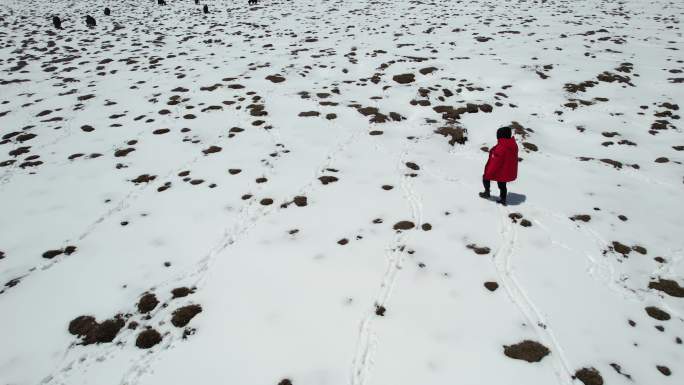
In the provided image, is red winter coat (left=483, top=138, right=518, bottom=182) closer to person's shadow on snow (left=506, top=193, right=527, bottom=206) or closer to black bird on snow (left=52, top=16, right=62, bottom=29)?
person's shadow on snow (left=506, top=193, right=527, bottom=206)

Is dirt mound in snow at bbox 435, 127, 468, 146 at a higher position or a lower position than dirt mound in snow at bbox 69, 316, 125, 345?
higher

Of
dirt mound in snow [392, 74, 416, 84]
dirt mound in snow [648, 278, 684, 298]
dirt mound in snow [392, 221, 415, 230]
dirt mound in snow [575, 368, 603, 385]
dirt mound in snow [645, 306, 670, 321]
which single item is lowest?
dirt mound in snow [575, 368, 603, 385]

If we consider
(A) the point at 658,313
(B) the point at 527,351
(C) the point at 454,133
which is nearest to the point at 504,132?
(A) the point at 658,313

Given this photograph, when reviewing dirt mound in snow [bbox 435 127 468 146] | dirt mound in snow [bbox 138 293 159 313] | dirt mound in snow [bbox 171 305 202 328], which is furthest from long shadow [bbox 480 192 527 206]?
dirt mound in snow [bbox 138 293 159 313]

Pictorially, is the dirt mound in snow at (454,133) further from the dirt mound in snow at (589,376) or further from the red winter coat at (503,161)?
the dirt mound in snow at (589,376)

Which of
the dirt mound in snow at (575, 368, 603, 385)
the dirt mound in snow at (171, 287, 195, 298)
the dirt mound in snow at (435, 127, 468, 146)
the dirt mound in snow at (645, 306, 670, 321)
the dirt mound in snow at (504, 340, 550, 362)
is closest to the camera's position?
the dirt mound in snow at (575, 368, 603, 385)

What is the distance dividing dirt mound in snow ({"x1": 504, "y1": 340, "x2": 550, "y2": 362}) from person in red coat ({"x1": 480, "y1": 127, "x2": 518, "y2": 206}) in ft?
16.1

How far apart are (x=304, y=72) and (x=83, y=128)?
1201 centimetres

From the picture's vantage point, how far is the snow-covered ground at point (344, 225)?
738cm

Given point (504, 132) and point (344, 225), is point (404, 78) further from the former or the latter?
point (344, 225)

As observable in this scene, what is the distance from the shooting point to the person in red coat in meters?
10.5

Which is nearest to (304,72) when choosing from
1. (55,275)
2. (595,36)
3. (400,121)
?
(400,121)

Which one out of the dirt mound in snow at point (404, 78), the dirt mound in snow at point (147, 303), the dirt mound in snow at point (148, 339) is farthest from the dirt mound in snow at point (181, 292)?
the dirt mound in snow at point (404, 78)

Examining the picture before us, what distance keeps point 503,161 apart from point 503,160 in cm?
3
